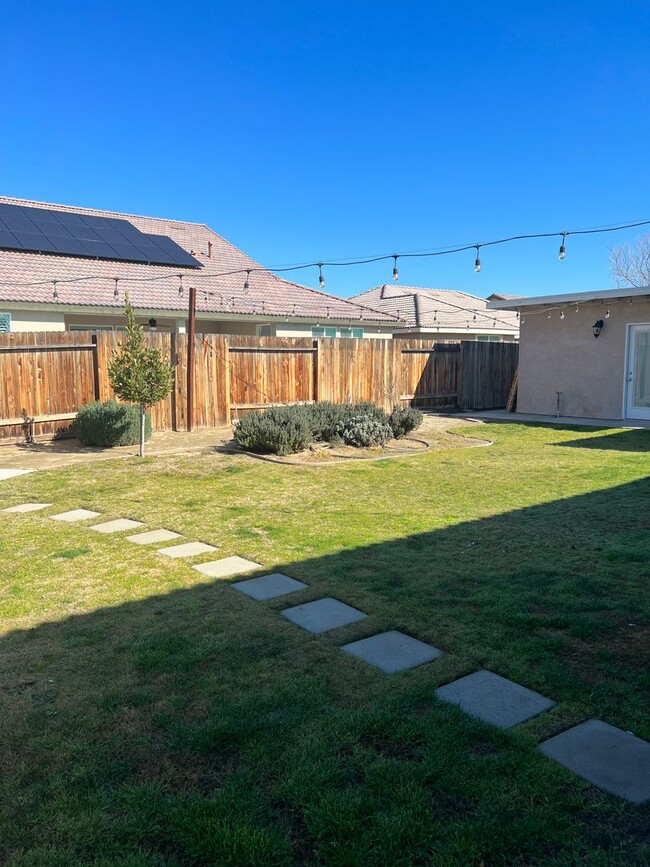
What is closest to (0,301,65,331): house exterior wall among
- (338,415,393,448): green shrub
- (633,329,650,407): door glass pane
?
(338,415,393,448): green shrub

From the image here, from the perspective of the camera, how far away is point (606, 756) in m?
2.38

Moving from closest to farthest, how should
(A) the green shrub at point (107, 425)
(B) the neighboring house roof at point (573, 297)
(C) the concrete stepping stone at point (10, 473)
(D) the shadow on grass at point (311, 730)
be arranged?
1. (D) the shadow on grass at point (311, 730)
2. (C) the concrete stepping stone at point (10, 473)
3. (A) the green shrub at point (107, 425)
4. (B) the neighboring house roof at point (573, 297)

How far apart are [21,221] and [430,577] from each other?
60.5ft

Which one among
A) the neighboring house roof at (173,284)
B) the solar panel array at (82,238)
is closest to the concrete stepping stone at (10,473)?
the neighboring house roof at (173,284)

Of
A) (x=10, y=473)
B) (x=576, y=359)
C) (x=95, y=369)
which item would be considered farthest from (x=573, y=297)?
(x=10, y=473)

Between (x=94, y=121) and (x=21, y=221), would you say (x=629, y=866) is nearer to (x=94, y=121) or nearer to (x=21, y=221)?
(x=94, y=121)

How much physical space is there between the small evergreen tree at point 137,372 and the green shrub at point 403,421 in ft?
13.7

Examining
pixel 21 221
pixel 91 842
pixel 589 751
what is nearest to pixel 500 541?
pixel 589 751

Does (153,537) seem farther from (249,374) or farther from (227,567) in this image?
(249,374)

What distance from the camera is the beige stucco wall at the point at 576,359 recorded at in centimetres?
1510

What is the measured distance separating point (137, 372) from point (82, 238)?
35.8 feet

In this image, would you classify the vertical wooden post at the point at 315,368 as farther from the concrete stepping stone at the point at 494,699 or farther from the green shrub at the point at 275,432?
the concrete stepping stone at the point at 494,699

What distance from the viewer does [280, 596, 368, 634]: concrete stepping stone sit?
11.9ft

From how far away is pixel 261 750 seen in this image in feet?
7.93
